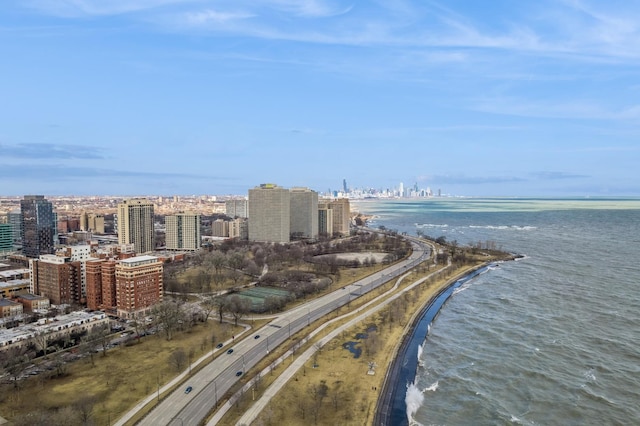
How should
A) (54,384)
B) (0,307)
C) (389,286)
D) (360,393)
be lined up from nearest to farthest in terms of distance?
(360,393)
(54,384)
(0,307)
(389,286)

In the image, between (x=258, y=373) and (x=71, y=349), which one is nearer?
(x=258, y=373)

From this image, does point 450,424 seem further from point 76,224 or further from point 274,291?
point 76,224

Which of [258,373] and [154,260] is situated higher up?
[154,260]

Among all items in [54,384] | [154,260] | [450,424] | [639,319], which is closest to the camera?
[450,424]

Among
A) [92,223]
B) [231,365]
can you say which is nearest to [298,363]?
[231,365]

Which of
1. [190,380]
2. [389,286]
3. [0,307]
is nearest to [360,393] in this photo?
[190,380]

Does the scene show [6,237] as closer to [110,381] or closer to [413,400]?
[110,381]
